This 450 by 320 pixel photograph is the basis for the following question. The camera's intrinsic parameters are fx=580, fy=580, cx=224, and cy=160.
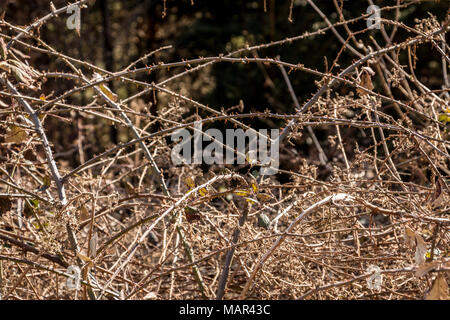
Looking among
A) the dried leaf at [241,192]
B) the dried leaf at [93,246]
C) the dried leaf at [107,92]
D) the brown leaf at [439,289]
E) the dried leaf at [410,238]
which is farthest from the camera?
the dried leaf at [107,92]

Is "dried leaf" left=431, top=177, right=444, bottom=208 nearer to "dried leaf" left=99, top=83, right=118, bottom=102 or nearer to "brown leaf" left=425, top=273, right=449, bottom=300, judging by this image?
"brown leaf" left=425, top=273, right=449, bottom=300

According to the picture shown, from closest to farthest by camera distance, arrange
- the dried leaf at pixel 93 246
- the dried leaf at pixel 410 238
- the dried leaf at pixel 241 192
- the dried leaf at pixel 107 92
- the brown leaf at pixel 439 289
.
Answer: the brown leaf at pixel 439 289 → the dried leaf at pixel 410 238 → the dried leaf at pixel 93 246 → the dried leaf at pixel 241 192 → the dried leaf at pixel 107 92

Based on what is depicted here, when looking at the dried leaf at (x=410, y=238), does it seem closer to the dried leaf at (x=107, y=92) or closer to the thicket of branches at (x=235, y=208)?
the thicket of branches at (x=235, y=208)

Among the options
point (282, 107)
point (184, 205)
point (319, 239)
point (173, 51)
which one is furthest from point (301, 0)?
point (184, 205)

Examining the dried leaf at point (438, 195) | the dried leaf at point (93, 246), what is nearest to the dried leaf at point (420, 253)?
the dried leaf at point (438, 195)

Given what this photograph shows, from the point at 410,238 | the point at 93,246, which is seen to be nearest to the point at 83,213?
the point at 93,246

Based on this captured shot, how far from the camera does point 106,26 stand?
652 cm

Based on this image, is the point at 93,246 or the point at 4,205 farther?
Answer: the point at 4,205

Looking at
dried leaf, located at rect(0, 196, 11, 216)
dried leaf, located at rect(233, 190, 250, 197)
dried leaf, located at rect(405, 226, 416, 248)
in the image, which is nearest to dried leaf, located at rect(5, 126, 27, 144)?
dried leaf, located at rect(0, 196, 11, 216)

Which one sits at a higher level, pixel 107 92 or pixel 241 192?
pixel 107 92

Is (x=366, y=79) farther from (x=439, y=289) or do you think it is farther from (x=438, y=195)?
(x=439, y=289)

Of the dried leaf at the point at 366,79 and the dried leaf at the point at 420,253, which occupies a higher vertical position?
the dried leaf at the point at 366,79
